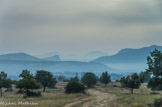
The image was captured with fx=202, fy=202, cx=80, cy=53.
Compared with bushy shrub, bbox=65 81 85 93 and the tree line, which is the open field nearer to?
the tree line

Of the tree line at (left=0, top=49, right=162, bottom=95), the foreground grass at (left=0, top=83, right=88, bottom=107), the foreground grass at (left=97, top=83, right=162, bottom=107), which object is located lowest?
the foreground grass at (left=97, top=83, right=162, bottom=107)

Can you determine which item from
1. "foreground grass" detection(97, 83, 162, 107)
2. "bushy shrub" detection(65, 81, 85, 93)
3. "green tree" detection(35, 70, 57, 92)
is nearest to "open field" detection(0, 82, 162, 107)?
"foreground grass" detection(97, 83, 162, 107)

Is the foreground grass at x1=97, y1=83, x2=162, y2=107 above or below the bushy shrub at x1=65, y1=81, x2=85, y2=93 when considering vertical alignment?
below

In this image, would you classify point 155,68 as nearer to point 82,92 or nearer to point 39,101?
point 39,101

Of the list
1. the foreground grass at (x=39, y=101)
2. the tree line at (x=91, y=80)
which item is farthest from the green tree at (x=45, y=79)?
the foreground grass at (x=39, y=101)

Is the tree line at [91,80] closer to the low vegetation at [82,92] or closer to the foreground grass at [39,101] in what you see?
the low vegetation at [82,92]

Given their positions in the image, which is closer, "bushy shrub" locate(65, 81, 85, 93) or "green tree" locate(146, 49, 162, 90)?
"green tree" locate(146, 49, 162, 90)

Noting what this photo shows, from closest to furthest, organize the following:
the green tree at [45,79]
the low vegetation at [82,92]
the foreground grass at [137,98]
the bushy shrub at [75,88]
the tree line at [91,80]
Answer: the foreground grass at [137,98] → the low vegetation at [82,92] → the tree line at [91,80] → the bushy shrub at [75,88] → the green tree at [45,79]

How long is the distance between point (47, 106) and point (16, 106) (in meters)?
4.28

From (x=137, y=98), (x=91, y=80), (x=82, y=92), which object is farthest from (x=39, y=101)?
(x=91, y=80)

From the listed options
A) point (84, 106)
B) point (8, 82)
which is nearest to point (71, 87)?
point (8, 82)

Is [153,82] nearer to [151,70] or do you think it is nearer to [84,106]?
[151,70]

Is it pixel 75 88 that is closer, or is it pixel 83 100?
pixel 83 100

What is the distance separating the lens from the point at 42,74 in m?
77.2
